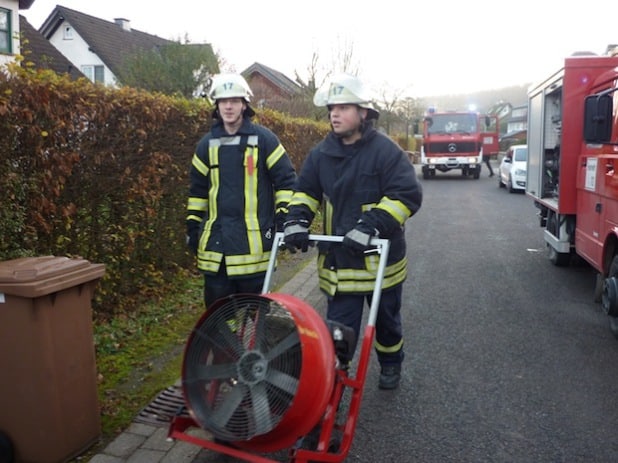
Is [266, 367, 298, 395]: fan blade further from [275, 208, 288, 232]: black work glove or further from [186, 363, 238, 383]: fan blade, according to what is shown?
[275, 208, 288, 232]: black work glove

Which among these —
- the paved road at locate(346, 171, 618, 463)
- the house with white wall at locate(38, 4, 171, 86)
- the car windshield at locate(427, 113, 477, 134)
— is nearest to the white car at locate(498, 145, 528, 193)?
the car windshield at locate(427, 113, 477, 134)

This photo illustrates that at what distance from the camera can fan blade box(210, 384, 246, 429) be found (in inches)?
113

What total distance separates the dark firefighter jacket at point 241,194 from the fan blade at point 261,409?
4.07 feet

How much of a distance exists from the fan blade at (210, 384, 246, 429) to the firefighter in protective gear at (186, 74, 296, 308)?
1186 millimetres

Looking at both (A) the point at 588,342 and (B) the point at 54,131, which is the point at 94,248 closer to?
(B) the point at 54,131

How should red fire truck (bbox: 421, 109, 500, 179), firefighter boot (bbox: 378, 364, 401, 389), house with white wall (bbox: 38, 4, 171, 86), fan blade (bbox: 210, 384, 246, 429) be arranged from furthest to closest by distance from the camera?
1. house with white wall (bbox: 38, 4, 171, 86)
2. red fire truck (bbox: 421, 109, 500, 179)
3. firefighter boot (bbox: 378, 364, 401, 389)
4. fan blade (bbox: 210, 384, 246, 429)

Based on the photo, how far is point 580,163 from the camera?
22.9ft

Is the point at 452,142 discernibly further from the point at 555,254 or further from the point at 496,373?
the point at 496,373

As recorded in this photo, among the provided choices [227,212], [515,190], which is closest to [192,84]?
[515,190]

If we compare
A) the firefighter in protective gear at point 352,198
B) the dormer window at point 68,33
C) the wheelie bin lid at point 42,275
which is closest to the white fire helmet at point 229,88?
the firefighter in protective gear at point 352,198

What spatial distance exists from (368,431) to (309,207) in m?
1.35

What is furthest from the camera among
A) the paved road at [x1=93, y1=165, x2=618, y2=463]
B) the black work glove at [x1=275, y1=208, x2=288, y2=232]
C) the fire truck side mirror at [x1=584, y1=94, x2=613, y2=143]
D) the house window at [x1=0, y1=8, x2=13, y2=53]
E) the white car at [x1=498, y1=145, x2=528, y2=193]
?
the house window at [x1=0, y1=8, x2=13, y2=53]

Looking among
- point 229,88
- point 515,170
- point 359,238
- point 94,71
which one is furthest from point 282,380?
point 94,71

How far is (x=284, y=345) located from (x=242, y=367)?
0.79ft
